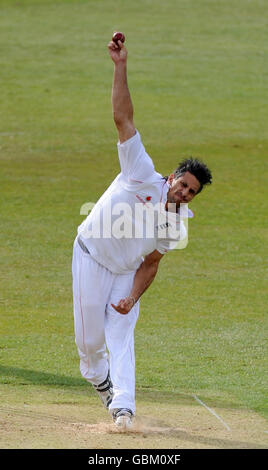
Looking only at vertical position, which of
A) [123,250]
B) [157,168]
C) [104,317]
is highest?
[157,168]

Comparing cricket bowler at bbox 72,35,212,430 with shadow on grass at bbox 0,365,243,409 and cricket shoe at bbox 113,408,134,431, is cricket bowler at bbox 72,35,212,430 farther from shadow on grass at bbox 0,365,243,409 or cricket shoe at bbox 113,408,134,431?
shadow on grass at bbox 0,365,243,409

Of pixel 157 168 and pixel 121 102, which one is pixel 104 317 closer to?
pixel 121 102

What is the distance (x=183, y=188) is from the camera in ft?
22.7

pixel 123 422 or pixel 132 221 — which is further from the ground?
pixel 132 221

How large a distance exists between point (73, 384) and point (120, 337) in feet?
5.88

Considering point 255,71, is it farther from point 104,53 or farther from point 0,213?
point 0,213

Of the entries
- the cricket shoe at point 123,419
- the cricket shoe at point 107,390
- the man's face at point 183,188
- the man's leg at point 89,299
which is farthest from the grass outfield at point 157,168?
the man's face at point 183,188

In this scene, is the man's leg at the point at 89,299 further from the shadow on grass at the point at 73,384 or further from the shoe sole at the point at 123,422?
the shadow on grass at the point at 73,384

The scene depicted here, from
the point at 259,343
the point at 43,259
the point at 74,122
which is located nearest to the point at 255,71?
the point at 74,122

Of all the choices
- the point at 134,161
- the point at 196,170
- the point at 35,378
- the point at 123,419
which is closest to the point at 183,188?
the point at 196,170

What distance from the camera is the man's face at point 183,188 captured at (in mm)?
6902

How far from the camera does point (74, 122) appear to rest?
2341 cm

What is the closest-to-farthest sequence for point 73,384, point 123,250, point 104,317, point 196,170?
point 196,170
point 123,250
point 104,317
point 73,384

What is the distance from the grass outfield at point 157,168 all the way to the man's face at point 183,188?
2076 millimetres
